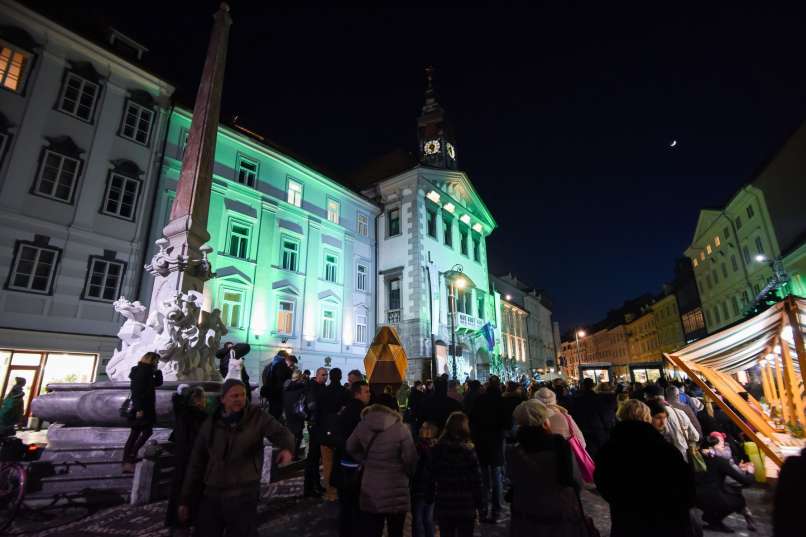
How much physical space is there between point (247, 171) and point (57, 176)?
8.56 metres

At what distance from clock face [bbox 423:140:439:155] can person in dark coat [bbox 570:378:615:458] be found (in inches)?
1160

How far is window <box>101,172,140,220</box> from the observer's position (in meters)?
16.1

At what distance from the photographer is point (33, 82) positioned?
14875 mm

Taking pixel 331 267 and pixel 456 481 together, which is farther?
pixel 331 267

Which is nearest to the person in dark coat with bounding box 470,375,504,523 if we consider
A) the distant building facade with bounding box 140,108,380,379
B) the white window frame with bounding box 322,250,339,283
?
the distant building facade with bounding box 140,108,380,379

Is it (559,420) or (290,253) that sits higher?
(290,253)

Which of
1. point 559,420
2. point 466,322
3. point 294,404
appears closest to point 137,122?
point 294,404

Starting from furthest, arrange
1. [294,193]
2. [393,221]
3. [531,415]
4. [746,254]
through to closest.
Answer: [746,254], [393,221], [294,193], [531,415]

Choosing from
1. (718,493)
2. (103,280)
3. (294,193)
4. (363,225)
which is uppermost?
(294,193)

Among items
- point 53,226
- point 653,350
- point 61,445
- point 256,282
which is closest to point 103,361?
point 53,226

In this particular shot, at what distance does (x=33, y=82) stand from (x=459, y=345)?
26.8 meters

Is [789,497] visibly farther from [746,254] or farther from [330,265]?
[746,254]

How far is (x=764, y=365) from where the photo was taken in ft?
29.6

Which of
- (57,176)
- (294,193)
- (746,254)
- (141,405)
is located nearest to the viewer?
(141,405)
